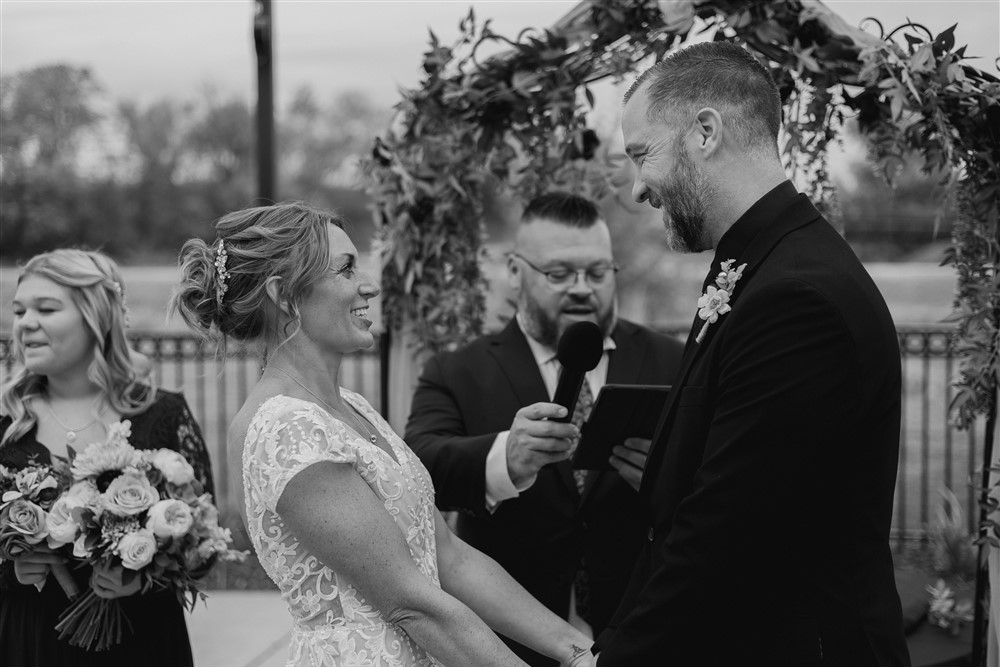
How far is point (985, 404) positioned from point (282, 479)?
9.18 feet

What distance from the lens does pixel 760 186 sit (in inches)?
92.9

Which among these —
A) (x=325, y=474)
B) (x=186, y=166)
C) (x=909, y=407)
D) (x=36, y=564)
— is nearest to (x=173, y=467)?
(x=36, y=564)

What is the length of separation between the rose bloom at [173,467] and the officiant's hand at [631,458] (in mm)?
1617

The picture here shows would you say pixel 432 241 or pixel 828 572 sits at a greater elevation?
pixel 432 241

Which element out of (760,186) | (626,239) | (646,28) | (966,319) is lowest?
(626,239)

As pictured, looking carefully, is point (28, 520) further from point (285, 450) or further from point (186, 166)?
point (186, 166)

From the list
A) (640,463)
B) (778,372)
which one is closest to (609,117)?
(640,463)

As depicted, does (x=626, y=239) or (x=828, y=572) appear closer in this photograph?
(x=828, y=572)

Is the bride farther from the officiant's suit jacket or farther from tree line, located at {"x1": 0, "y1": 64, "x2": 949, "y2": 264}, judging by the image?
tree line, located at {"x1": 0, "y1": 64, "x2": 949, "y2": 264}

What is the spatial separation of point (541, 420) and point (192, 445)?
1744mm

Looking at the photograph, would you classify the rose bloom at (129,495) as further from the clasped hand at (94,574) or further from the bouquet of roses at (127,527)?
the clasped hand at (94,574)

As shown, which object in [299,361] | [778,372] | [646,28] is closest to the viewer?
[778,372]

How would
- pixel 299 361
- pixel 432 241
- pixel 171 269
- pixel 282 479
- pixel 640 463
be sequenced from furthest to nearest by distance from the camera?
pixel 171 269, pixel 432 241, pixel 640 463, pixel 299 361, pixel 282 479

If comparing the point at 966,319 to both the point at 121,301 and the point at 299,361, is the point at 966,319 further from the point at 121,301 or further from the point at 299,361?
the point at 121,301
